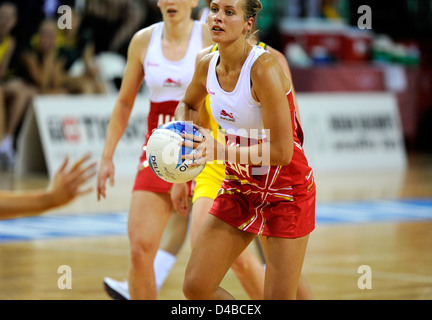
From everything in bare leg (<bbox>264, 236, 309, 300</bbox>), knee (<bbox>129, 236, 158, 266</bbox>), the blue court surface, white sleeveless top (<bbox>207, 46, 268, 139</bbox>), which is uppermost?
white sleeveless top (<bbox>207, 46, 268, 139</bbox>)

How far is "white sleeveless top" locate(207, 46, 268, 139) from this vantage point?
3.78 metres

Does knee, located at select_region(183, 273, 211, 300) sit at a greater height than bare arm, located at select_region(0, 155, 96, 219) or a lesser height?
lesser

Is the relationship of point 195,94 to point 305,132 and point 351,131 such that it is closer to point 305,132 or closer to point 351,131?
point 305,132

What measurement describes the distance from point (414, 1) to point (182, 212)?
15364 millimetres

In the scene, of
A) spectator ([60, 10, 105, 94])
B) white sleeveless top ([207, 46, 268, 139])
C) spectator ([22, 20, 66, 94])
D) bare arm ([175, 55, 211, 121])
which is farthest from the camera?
spectator ([60, 10, 105, 94])

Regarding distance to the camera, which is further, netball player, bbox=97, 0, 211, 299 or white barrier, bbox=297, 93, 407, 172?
white barrier, bbox=297, 93, 407, 172

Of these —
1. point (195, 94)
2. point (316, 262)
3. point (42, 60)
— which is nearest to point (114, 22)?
point (42, 60)

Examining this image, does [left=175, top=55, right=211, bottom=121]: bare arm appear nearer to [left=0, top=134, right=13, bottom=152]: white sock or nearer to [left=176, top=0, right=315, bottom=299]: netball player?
[left=176, top=0, right=315, bottom=299]: netball player

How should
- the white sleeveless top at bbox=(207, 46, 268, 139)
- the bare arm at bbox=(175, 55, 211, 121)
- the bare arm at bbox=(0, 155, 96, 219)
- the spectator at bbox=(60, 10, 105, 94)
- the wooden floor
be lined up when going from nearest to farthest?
the bare arm at bbox=(0, 155, 96, 219) → the white sleeveless top at bbox=(207, 46, 268, 139) → the bare arm at bbox=(175, 55, 211, 121) → the wooden floor → the spectator at bbox=(60, 10, 105, 94)

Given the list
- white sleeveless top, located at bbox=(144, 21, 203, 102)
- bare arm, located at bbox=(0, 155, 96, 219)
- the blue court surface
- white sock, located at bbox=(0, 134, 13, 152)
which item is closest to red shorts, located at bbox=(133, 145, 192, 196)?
white sleeveless top, located at bbox=(144, 21, 203, 102)

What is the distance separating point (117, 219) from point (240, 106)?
5.42m

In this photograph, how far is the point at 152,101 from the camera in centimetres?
500

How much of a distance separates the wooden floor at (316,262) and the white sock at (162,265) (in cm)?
23

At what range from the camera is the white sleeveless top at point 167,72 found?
4.90 metres
